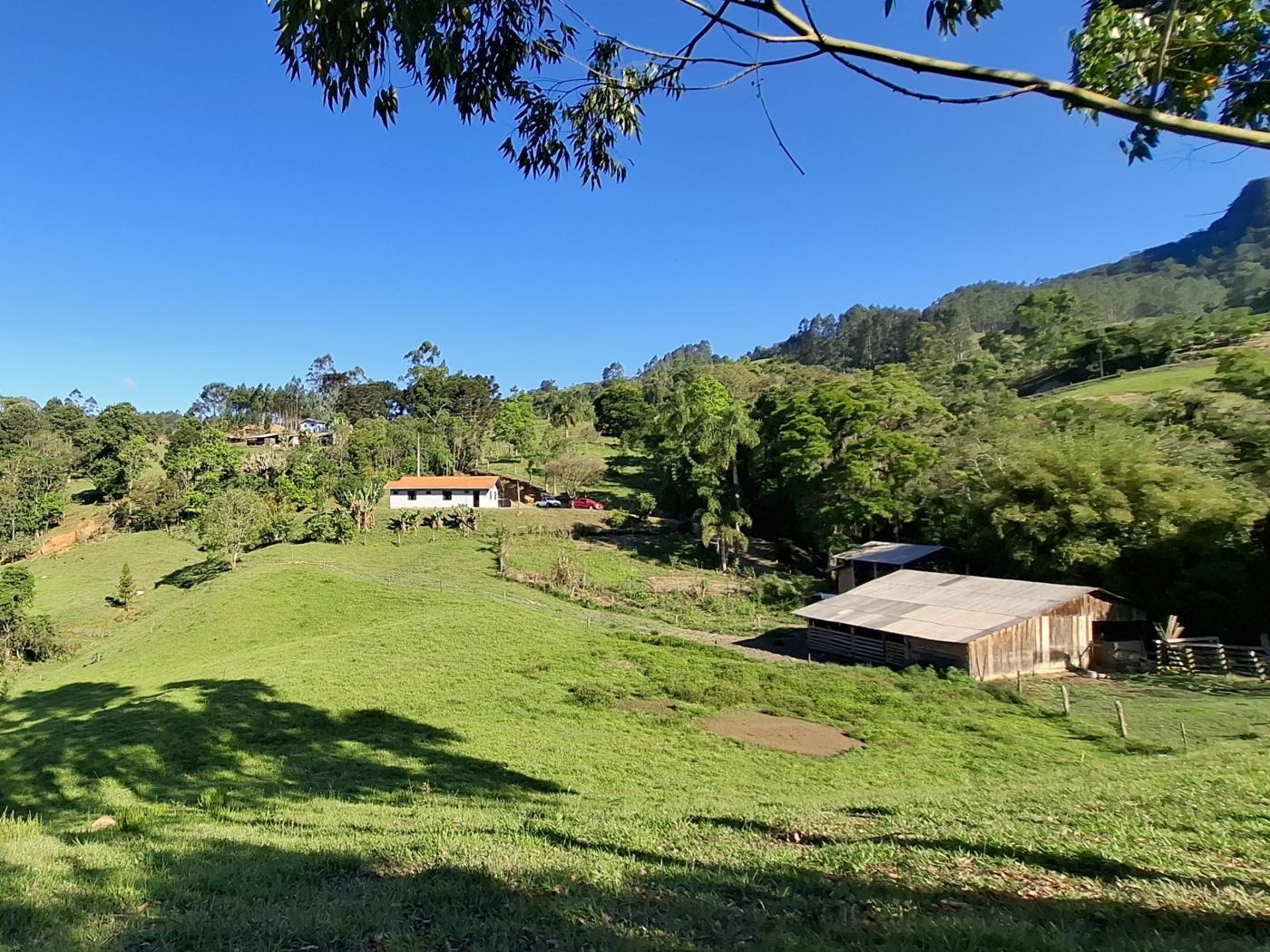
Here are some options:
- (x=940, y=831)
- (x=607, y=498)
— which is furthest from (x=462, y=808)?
(x=607, y=498)

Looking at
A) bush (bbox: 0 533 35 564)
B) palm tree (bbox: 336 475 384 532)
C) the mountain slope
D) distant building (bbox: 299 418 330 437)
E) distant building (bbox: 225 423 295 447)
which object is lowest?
bush (bbox: 0 533 35 564)

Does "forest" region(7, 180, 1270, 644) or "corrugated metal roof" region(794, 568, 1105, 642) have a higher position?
"forest" region(7, 180, 1270, 644)

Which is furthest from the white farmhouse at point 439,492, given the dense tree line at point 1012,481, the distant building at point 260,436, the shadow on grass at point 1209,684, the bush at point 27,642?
the shadow on grass at point 1209,684

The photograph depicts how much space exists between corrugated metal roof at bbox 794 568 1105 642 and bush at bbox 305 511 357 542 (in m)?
30.7

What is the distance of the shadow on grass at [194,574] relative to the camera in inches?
1384

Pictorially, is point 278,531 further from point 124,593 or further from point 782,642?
point 782,642

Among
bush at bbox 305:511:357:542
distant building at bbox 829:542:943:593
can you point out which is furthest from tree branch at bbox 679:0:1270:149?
bush at bbox 305:511:357:542

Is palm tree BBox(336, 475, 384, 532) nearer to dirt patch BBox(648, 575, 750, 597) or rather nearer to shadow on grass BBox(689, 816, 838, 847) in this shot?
dirt patch BBox(648, 575, 750, 597)

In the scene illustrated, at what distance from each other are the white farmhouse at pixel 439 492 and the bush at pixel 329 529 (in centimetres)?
975

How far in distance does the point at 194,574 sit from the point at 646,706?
30417mm

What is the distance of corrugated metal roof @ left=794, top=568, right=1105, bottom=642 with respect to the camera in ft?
68.0

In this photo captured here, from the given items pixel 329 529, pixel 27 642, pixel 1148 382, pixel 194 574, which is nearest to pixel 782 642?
pixel 27 642

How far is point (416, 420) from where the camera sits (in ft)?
240

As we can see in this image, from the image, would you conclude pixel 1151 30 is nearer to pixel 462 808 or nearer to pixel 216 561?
pixel 462 808
